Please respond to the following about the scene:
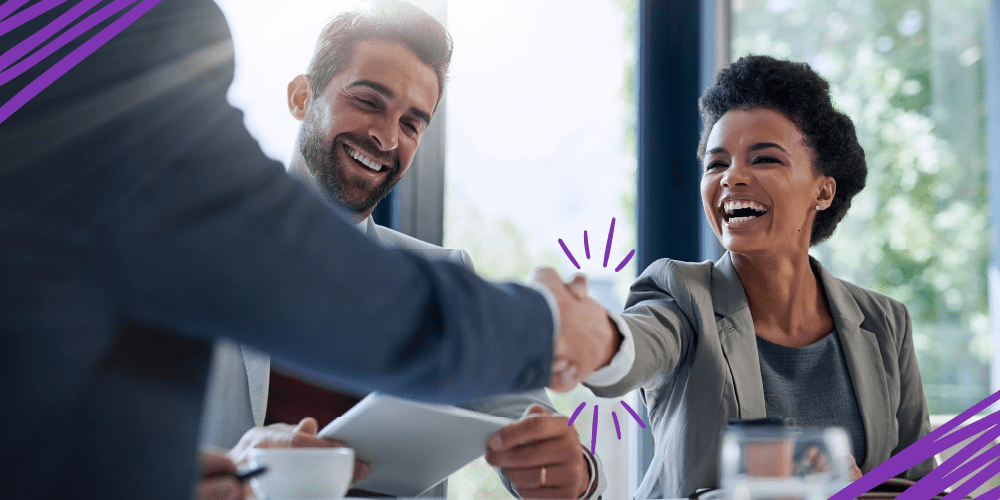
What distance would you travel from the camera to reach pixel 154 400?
50cm

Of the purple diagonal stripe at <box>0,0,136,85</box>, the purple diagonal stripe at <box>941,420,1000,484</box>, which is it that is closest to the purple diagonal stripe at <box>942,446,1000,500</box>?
the purple diagonal stripe at <box>941,420,1000,484</box>

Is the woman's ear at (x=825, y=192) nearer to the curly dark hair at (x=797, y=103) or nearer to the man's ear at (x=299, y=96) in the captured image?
the curly dark hair at (x=797, y=103)

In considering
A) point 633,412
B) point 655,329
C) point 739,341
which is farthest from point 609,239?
point 655,329

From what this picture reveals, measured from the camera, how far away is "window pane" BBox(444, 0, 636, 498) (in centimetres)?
223

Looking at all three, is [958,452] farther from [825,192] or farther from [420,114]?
[420,114]

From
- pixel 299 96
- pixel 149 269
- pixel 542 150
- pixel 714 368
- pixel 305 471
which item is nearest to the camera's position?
pixel 149 269

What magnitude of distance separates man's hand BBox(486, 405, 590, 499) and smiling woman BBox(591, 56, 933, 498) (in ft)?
1.23

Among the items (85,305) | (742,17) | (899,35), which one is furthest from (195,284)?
(899,35)

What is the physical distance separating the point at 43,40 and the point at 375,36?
1.40 metres

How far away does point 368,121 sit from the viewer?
5.90 feet

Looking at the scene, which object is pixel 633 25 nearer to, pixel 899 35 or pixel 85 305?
pixel 899 35

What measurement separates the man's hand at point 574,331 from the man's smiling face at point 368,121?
38.4 inches

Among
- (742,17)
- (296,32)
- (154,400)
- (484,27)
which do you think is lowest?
(154,400)

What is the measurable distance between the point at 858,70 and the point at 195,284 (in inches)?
106
